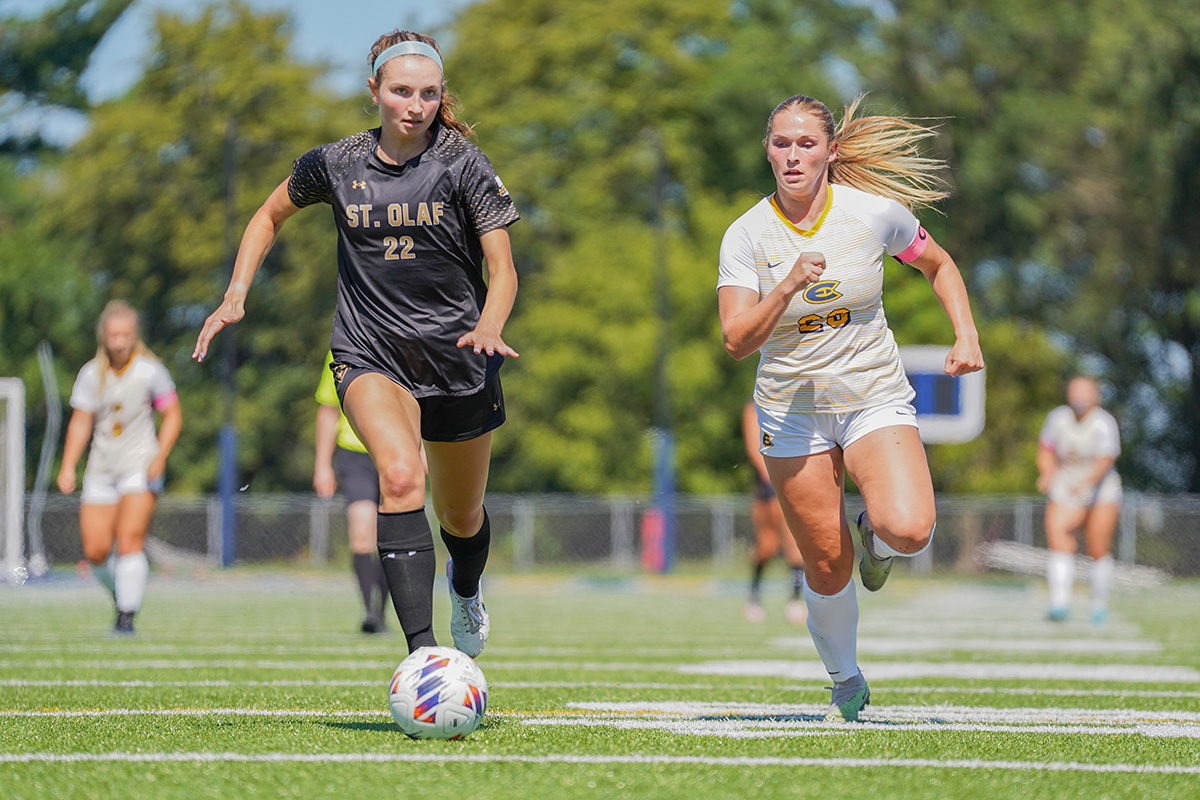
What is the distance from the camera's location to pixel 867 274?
6.06m

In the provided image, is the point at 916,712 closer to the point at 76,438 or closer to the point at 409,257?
the point at 409,257

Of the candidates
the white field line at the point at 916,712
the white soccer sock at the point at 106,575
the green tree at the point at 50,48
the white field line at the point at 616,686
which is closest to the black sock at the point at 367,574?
the white soccer sock at the point at 106,575

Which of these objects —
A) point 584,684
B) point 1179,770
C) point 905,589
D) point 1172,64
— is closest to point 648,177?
point 1172,64

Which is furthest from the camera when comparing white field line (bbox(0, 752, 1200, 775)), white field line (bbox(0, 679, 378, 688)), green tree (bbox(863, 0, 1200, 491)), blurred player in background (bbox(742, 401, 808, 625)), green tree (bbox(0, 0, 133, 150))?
green tree (bbox(863, 0, 1200, 491))

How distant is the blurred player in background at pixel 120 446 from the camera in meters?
11.0

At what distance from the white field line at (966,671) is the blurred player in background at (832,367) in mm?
2162

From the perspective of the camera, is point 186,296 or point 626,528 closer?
point 626,528

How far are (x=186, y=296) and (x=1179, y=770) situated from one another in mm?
40505

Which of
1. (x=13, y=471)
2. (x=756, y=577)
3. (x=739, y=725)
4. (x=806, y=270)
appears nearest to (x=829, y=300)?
(x=806, y=270)

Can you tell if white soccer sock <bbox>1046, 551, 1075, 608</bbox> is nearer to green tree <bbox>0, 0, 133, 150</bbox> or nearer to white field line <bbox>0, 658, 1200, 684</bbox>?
white field line <bbox>0, 658, 1200, 684</bbox>

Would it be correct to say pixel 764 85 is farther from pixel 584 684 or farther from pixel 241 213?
pixel 584 684

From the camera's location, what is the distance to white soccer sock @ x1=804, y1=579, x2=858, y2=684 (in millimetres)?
6168

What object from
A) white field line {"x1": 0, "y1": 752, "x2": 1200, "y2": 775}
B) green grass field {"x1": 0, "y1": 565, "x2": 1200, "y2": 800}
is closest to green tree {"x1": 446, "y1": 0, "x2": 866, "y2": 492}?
green grass field {"x1": 0, "y1": 565, "x2": 1200, "y2": 800}

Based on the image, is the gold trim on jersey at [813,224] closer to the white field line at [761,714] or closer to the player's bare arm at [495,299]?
the player's bare arm at [495,299]
